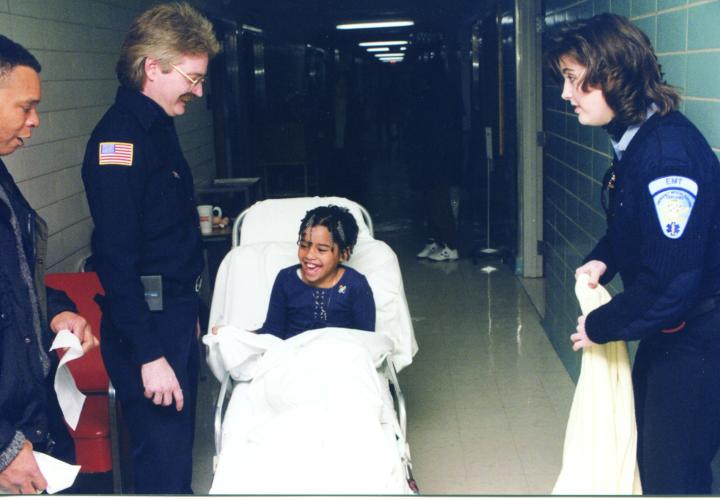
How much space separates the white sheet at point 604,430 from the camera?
216cm

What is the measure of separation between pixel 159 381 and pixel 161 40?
0.90m

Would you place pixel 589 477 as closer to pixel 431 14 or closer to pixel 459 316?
pixel 459 316

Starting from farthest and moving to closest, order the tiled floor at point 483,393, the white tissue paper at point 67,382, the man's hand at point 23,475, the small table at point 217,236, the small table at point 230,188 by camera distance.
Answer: the small table at point 230,188
the small table at point 217,236
the tiled floor at point 483,393
the white tissue paper at point 67,382
the man's hand at point 23,475

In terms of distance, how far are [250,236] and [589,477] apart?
1.88m

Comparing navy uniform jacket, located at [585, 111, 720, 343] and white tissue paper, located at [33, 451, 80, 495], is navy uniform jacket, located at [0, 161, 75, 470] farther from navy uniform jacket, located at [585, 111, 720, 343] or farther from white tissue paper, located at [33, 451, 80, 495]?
navy uniform jacket, located at [585, 111, 720, 343]

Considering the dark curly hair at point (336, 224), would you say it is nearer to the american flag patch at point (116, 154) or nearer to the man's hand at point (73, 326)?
the american flag patch at point (116, 154)

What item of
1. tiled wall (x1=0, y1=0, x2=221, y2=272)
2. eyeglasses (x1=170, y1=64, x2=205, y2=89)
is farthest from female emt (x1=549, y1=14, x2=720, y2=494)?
tiled wall (x1=0, y1=0, x2=221, y2=272)

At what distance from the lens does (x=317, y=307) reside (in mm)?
3211

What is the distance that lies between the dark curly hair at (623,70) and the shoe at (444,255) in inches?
200

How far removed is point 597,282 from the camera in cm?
234

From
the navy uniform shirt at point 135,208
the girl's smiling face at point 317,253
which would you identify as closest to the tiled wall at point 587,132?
the girl's smiling face at point 317,253

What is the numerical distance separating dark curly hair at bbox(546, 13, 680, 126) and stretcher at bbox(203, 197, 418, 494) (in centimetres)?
104

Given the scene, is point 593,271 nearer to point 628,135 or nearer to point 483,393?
point 628,135

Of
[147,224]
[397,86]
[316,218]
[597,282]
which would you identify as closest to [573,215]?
[316,218]
